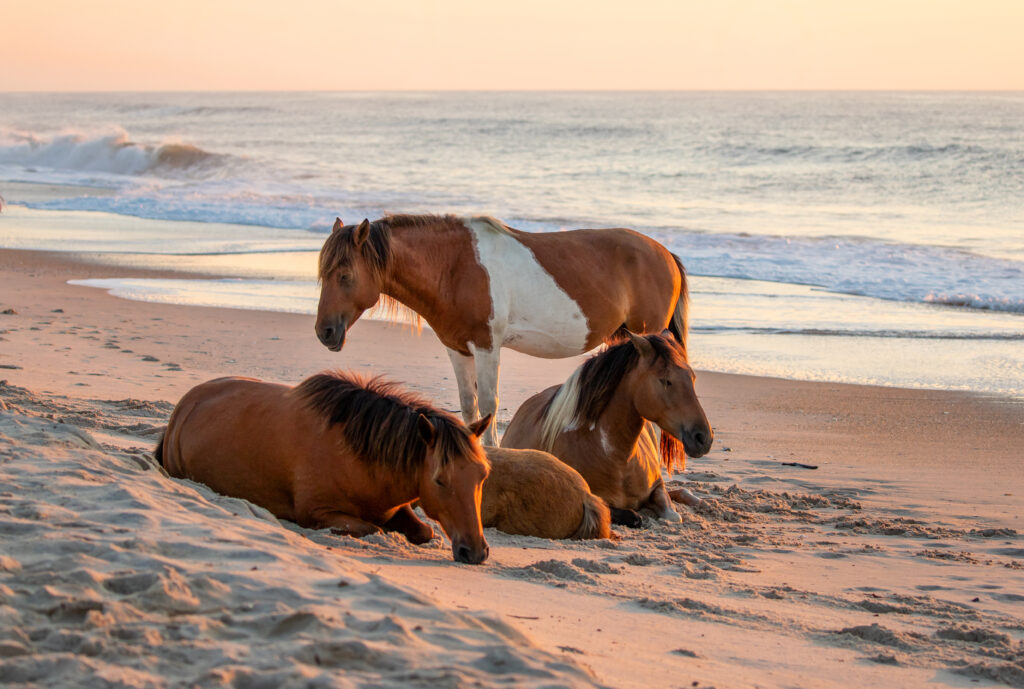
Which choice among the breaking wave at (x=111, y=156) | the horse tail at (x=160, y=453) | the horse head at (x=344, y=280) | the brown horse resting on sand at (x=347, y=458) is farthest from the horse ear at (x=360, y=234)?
the breaking wave at (x=111, y=156)

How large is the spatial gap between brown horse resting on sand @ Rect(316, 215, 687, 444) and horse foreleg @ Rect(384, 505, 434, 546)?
5.62 ft

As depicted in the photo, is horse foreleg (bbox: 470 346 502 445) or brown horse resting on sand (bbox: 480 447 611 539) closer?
brown horse resting on sand (bbox: 480 447 611 539)

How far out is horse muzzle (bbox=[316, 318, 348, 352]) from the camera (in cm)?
621

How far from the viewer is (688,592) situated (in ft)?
14.0

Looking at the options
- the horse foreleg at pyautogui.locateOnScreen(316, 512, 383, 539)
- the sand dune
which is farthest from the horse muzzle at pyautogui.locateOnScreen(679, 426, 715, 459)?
the sand dune

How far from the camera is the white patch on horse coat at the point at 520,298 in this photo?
6.86 m

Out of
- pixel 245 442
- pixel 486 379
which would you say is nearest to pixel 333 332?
pixel 486 379

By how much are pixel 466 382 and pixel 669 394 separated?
1.89 metres

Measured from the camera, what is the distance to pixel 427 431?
4328mm

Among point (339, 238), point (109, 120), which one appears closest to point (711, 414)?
point (339, 238)

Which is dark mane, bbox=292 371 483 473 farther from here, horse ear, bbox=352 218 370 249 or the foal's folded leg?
horse ear, bbox=352 218 370 249

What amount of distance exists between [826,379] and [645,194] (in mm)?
19252

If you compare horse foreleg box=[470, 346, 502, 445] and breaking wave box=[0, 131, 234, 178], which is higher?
breaking wave box=[0, 131, 234, 178]

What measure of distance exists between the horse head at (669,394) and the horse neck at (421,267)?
163cm
